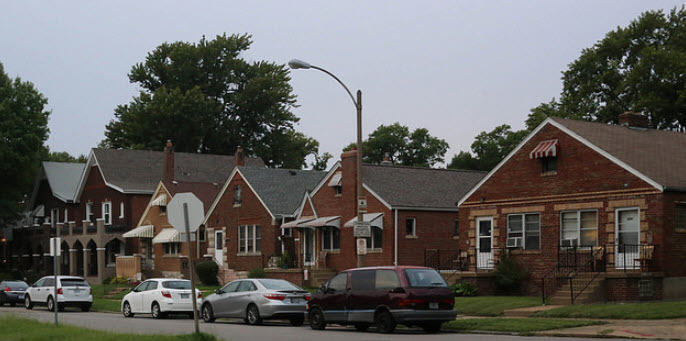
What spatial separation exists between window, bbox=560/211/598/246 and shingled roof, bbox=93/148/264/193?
35871mm

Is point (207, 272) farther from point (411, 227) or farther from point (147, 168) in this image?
point (147, 168)

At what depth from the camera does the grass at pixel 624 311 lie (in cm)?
2628

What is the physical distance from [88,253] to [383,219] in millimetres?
29866

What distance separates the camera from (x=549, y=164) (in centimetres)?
3669

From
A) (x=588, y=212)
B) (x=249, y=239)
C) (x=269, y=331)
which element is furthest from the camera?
(x=249, y=239)

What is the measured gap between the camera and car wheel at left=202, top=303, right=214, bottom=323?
3148 centimetres

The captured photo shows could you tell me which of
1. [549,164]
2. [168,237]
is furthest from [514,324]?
[168,237]

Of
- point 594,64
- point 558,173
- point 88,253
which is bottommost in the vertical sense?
point 88,253

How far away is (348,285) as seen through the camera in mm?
26516

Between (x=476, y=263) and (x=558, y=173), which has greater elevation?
(x=558, y=173)

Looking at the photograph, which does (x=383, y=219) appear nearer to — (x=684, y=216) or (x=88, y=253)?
(x=684, y=216)

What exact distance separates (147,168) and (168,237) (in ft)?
38.7

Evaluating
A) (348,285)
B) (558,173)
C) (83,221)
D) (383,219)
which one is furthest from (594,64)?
(348,285)

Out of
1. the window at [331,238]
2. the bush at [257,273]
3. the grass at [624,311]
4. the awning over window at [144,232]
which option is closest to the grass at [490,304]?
the grass at [624,311]
